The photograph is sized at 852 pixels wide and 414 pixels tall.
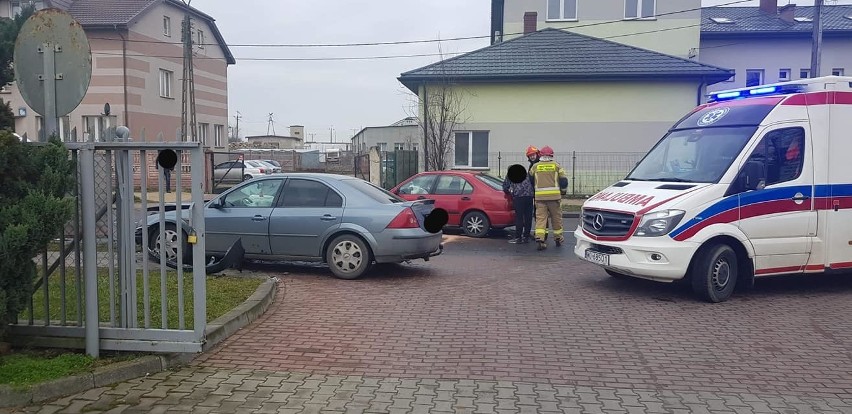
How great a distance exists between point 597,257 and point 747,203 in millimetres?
1837

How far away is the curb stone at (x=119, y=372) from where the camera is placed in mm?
4555

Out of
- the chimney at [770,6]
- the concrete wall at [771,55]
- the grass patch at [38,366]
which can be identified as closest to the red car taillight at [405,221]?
the grass patch at [38,366]

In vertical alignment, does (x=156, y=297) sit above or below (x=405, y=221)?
below

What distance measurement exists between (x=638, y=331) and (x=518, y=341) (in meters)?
1.30

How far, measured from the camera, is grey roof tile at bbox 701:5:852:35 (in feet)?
110

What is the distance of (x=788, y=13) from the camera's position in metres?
36.5

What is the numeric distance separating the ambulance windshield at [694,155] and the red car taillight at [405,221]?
3.05m

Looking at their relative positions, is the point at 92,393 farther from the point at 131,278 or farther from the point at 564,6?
the point at 564,6

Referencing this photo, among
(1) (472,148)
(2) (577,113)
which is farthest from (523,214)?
(2) (577,113)

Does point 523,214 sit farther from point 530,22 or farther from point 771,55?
point 771,55

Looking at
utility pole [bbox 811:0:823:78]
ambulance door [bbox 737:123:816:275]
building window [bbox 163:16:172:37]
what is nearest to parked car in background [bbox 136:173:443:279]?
ambulance door [bbox 737:123:816:275]

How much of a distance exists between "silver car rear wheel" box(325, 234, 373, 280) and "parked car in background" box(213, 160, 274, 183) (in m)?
14.6

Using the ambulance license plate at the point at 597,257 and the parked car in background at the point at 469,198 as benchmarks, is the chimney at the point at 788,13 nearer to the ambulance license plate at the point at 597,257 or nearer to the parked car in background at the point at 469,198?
the parked car in background at the point at 469,198

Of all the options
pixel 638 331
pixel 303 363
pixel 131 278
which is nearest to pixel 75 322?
pixel 131 278
